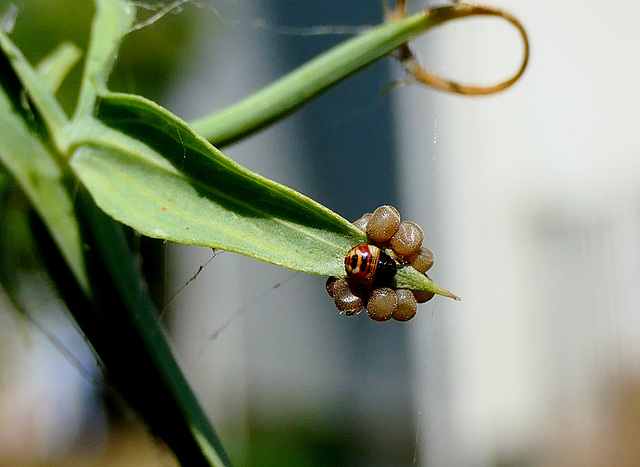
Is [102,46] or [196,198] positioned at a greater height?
[102,46]

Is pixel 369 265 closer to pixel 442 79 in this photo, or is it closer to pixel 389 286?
pixel 389 286

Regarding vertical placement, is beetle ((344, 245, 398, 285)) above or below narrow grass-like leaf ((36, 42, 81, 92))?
below

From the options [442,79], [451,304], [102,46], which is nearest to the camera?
[102,46]

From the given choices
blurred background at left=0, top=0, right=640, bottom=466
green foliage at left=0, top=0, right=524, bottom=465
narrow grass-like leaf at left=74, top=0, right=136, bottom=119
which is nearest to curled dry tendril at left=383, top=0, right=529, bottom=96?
green foliage at left=0, top=0, right=524, bottom=465

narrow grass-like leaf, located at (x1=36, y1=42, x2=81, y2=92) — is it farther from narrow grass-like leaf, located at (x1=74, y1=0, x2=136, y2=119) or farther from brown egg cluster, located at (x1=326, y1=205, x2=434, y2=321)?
brown egg cluster, located at (x1=326, y1=205, x2=434, y2=321)

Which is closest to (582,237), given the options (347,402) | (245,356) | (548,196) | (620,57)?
(548,196)

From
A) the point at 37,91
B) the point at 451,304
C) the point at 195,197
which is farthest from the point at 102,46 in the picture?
the point at 451,304

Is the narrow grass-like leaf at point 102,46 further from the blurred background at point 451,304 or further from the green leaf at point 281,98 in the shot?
the blurred background at point 451,304
